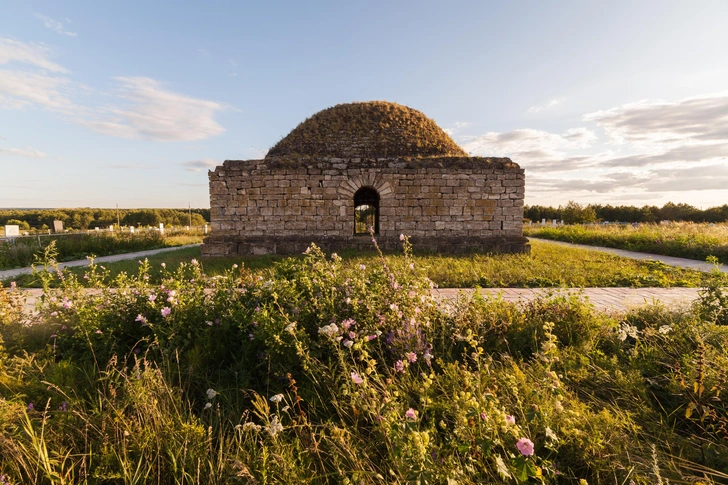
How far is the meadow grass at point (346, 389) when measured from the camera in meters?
2.00

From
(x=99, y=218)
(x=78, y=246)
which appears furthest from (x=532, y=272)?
(x=99, y=218)

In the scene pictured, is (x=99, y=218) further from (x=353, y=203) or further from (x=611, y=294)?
(x=611, y=294)

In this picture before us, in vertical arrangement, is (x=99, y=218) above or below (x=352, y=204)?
below

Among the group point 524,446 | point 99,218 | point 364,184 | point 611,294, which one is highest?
point 364,184

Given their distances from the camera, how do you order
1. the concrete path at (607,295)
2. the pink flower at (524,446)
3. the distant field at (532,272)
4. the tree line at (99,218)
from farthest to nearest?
the tree line at (99,218) < the distant field at (532,272) < the concrete path at (607,295) < the pink flower at (524,446)

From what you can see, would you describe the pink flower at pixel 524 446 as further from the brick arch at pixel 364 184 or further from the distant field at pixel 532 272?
the brick arch at pixel 364 184

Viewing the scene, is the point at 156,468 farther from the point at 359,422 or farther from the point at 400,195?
the point at 400,195

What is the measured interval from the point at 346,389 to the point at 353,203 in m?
9.74

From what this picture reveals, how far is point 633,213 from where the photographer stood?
5000 cm

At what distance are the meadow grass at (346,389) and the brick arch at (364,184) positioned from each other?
7.87 metres

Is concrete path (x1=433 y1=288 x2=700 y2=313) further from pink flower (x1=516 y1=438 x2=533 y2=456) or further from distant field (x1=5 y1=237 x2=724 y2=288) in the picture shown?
pink flower (x1=516 y1=438 x2=533 y2=456)

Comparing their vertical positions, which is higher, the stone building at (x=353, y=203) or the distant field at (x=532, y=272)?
the stone building at (x=353, y=203)

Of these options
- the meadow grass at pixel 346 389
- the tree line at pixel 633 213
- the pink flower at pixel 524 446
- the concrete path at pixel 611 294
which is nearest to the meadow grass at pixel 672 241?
the concrete path at pixel 611 294

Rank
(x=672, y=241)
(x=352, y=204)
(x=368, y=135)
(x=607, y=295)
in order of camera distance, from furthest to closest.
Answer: (x=368, y=135)
(x=672, y=241)
(x=352, y=204)
(x=607, y=295)
